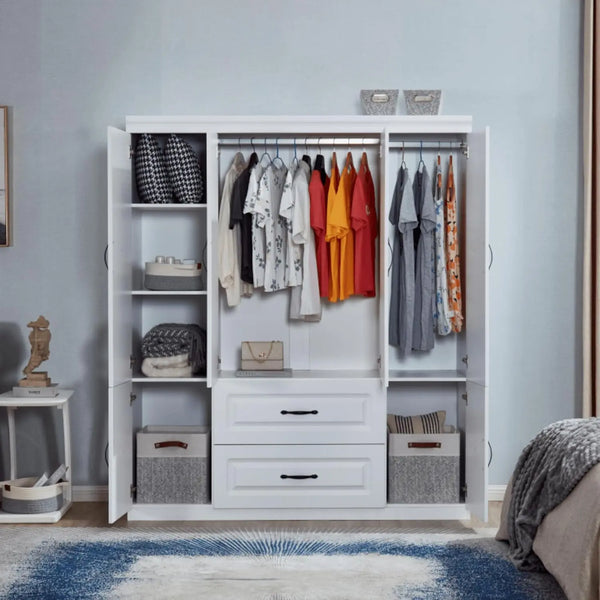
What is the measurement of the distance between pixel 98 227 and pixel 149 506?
1.48 meters

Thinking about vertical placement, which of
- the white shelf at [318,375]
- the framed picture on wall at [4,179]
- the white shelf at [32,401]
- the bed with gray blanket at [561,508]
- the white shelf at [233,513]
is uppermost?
the framed picture on wall at [4,179]

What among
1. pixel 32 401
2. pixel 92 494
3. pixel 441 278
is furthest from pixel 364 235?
pixel 92 494

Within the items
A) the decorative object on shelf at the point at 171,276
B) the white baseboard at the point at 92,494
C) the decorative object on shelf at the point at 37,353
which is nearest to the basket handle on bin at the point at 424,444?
the white baseboard at the point at 92,494

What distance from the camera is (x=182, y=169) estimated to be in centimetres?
411

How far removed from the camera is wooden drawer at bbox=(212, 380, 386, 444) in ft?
13.3

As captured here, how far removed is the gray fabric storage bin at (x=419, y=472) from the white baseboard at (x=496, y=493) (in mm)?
400

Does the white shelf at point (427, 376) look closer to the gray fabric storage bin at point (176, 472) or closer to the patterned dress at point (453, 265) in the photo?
the patterned dress at point (453, 265)

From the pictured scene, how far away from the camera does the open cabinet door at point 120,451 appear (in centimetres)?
374

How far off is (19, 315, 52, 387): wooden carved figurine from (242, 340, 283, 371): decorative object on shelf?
0.99 meters

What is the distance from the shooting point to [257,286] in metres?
4.20

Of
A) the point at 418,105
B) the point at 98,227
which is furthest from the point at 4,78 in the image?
the point at 418,105

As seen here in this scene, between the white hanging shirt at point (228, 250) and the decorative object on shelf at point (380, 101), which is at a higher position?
the decorative object on shelf at point (380, 101)

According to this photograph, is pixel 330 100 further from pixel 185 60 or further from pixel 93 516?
pixel 93 516

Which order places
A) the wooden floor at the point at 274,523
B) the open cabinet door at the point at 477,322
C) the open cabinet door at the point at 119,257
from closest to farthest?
the open cabinet door at the point at 119,257
the open cabinet door at the point at 477,322
the wooden floor at the point at 274,523
